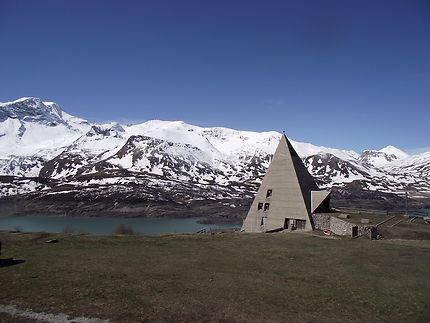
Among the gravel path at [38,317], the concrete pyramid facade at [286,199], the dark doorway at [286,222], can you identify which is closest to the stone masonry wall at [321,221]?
the concrete pyramid facade at [286,199]

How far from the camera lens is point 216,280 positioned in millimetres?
19469

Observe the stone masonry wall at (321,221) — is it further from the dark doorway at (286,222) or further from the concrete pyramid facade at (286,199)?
the dark doorway at (286,222)

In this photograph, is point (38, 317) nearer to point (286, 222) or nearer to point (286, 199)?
point (286, 222)

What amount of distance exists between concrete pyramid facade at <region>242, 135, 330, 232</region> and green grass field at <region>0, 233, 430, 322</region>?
1572cm

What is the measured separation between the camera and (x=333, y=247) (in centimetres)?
3005

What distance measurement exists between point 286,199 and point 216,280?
30409 mm

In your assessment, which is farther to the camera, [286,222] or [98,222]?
[98,222]

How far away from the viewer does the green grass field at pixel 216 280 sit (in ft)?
49.5

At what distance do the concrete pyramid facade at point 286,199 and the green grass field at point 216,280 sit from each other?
15.7m

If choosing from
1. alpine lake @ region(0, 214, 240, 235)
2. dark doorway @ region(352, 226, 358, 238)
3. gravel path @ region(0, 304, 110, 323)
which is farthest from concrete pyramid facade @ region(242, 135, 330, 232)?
alpine lake @ region(0, 214, 240, 235)

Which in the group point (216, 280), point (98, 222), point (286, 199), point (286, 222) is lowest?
point (98, 222)

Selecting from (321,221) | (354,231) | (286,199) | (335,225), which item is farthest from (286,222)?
(354,231)

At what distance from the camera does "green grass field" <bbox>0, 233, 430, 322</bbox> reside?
15086mm

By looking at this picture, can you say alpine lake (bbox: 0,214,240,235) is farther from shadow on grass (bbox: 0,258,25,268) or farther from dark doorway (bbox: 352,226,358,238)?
shadow on grass (bbox: 0,258,25,268)
